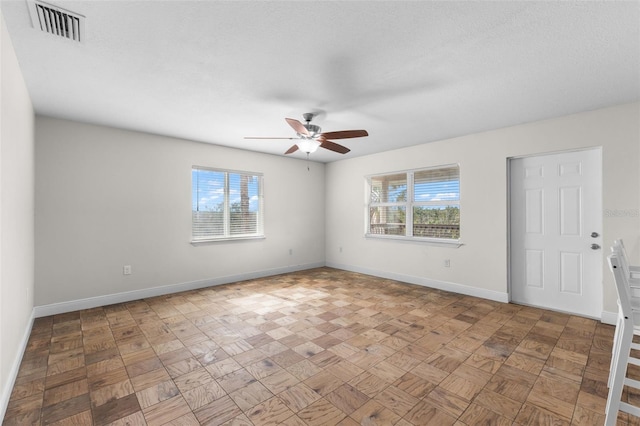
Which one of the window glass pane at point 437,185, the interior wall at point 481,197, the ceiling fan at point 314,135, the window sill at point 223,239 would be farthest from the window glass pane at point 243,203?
the window glass pane at point 437,185

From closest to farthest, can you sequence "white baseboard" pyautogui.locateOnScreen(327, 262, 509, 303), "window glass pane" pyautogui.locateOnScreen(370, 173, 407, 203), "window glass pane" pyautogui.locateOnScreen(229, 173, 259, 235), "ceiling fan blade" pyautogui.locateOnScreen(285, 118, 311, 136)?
"ceiling fan blade" pyautogui.locateOnScreen(285, 118, 311, 136) → "white baseboard" pyautogui.locateOnScreen(327, 262, 509, 303) → "window glass pane" pyautogui.locateOnScreen(229, 173, 259, 235) → "window glass pane" pyautogui.locateOnScreen(370, 173, 407, 203)

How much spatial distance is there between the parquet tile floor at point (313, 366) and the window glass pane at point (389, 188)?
221 centimetres

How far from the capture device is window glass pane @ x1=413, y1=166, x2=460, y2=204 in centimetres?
461

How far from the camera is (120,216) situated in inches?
158

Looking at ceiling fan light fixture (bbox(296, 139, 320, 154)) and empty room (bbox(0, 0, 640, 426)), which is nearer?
empty room (bbox(0, 0, 640, 426))

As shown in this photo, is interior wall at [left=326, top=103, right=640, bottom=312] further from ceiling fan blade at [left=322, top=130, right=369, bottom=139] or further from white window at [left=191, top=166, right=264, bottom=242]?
ceiling fan blade at [left=322, top=130, right=369, bottom=139]

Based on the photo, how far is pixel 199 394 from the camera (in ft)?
6.45

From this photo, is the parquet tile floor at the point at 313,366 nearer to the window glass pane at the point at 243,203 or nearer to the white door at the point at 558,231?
the white door at the point at 558,231

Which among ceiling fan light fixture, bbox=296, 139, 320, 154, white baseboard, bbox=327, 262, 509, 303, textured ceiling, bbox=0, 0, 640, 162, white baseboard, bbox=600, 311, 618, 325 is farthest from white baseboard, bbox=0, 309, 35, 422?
white baseboard, bbox=600, 311, 618, 325

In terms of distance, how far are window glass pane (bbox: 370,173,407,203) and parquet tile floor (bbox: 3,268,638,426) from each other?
87.0 inches

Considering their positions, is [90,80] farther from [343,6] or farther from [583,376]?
[583,376]

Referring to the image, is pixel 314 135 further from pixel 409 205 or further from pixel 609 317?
pixel 609 317

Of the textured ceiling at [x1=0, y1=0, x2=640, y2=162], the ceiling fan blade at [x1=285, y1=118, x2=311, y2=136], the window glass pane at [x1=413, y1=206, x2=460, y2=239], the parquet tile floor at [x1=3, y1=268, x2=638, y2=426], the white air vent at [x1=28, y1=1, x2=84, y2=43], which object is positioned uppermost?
the white air vent at [x1=28, y1=1, x2=84, y2=43]

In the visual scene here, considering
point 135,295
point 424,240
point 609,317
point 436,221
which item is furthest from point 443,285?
point 135,295
